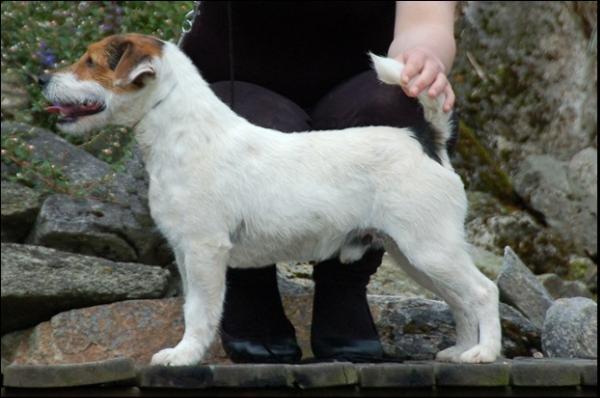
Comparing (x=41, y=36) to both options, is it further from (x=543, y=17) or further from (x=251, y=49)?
(x=543, y=17)

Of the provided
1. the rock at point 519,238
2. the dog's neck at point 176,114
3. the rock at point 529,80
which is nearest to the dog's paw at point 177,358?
the dog's neck at point 176,114

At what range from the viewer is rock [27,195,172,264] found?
16.4ft

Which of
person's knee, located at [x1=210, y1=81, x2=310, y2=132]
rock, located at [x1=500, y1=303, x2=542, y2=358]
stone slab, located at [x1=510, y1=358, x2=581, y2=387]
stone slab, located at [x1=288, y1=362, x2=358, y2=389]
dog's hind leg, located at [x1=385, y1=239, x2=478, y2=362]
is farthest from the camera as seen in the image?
rock, located at [x1=500, y1=303, x2=542, y2=358]

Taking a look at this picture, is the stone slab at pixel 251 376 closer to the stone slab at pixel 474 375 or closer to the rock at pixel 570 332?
the stone slab at pixel 474 375

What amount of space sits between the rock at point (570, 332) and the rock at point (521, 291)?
0.47 m

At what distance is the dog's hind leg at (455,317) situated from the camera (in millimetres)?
3434

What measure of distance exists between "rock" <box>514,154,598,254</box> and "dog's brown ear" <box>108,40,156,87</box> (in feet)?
12.4

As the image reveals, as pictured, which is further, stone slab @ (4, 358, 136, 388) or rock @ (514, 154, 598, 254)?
rock @ (514, 154, 598, 254)

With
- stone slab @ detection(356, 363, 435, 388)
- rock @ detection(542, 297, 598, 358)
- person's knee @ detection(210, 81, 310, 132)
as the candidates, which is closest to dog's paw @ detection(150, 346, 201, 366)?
stone slab @ detection(356, 363, 435, 388)

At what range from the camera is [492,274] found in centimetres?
571

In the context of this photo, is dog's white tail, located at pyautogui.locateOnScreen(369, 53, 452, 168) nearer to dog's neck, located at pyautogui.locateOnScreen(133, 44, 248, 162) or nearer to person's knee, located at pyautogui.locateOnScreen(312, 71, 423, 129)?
person's knee, located at pyautogui.locateOnScreen(312, 71, 423, 129)

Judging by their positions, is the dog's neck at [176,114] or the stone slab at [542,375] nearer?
the stone slab at [542,375]

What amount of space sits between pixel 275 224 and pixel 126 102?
0.58m

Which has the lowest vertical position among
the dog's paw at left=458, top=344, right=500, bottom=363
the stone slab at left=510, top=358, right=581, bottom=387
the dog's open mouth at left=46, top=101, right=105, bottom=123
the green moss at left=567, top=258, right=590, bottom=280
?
the green moss at left=567, top=258, right=590, bottom=280
